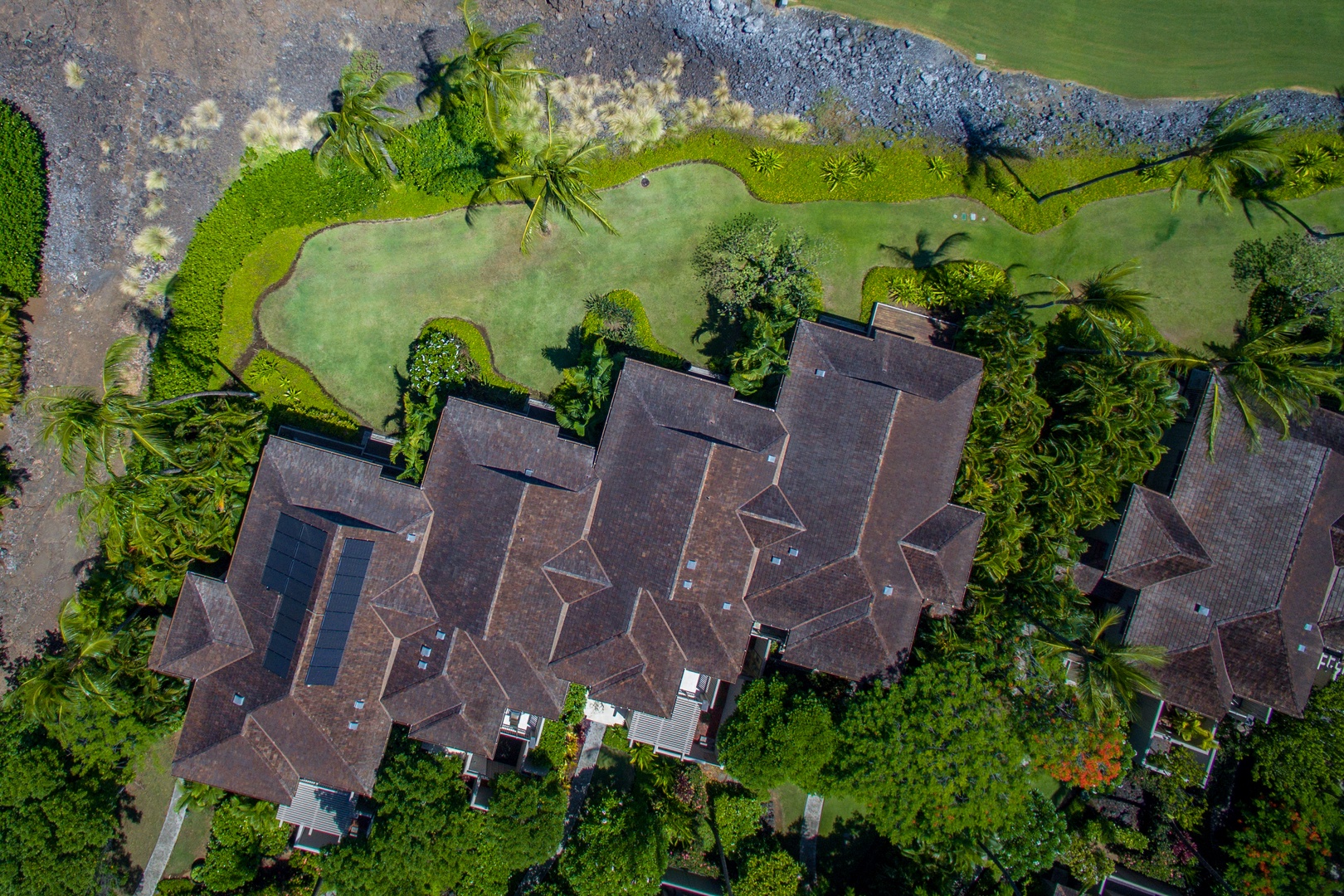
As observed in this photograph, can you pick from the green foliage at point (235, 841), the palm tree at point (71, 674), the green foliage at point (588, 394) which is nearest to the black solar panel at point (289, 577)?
the palm tree at point (71, 674)

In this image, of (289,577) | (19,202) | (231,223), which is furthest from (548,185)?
(19,202)

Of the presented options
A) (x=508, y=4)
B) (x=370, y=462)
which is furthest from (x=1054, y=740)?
(x=508, y=4)

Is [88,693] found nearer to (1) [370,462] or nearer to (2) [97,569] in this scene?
(2) [97,569]

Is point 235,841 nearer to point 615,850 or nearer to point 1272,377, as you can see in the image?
point 615,850

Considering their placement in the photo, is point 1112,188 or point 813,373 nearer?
point 813,373

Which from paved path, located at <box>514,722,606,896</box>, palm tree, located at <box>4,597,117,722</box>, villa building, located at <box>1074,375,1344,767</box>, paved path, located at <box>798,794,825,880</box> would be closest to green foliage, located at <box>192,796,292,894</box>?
palm tree, located at <box>4,597,117,722</box>

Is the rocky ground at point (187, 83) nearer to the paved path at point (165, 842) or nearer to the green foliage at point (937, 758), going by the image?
the paved path at point (165, 842)
